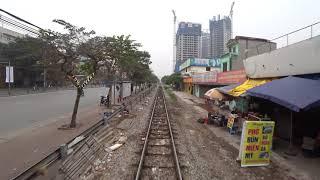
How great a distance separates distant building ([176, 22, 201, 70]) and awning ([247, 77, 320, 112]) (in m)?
127

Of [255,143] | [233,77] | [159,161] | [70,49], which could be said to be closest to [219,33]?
[233,77]

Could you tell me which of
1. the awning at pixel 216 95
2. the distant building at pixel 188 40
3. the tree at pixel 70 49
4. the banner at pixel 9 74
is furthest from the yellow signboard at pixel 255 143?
the distant building at pixel 188 40

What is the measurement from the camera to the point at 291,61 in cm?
1292

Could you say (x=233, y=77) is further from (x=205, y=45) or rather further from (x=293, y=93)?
(x=205, y=45)

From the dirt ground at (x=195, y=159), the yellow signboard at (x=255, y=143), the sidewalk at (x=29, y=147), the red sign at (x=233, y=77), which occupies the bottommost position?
the dirt ground at (x=195, y=159)

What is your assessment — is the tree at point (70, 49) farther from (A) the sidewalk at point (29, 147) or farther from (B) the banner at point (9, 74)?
(B) the banner at point (9, 74)

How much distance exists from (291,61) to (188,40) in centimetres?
13143

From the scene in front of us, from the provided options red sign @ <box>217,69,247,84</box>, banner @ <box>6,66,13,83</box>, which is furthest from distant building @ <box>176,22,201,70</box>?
red sign @ <box>217,69,247,84</box>

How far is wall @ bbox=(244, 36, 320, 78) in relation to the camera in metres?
11.3

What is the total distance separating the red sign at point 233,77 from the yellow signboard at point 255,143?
418 inches

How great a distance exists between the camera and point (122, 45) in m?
27.0

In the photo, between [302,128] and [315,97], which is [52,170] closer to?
[315,97]

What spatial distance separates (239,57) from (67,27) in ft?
77.2

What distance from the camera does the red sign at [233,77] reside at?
20723 millimetres
